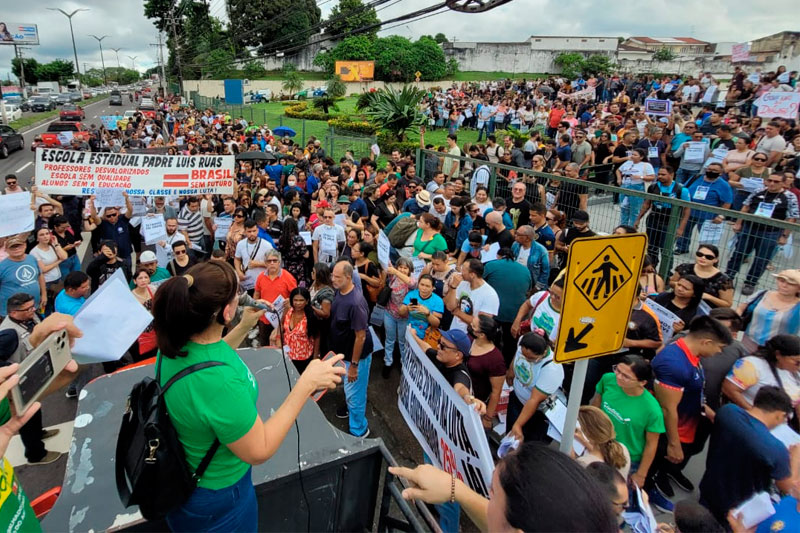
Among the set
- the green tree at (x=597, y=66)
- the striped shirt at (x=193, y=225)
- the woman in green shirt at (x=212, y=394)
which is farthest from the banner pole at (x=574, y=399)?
the green tree at (x=597, y=66)

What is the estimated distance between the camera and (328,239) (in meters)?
6.84

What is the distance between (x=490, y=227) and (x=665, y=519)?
12.6 feet

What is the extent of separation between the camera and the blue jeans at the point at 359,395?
472 cm

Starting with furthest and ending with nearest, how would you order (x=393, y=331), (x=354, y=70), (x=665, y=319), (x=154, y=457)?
(x=354, y=70), (x=393, y=331), (x=665, y=319), (x=154, y=457)

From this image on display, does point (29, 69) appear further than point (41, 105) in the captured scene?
Yes

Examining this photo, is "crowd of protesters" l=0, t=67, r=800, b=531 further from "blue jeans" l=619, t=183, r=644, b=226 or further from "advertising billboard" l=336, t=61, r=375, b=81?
"advertising billboard" l=336, t=61, r=375, b=81

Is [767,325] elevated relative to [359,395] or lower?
elevated

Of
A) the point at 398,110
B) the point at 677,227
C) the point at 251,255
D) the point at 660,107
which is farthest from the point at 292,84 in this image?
the point at 677,227

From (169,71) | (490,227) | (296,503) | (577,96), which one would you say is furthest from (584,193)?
(169,71)

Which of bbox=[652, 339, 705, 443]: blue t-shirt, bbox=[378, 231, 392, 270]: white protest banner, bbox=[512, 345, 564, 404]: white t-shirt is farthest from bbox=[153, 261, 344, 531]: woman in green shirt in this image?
bbox=[378, 231, 392, 270]: white protest banner

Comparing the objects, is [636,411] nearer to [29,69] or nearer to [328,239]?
[328,239]

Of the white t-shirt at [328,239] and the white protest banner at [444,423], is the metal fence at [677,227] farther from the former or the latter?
the white t-shirt at [328,239]

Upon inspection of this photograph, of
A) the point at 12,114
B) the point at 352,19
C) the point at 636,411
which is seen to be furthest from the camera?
the point at 352,19

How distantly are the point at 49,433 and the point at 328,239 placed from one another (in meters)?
3.91
